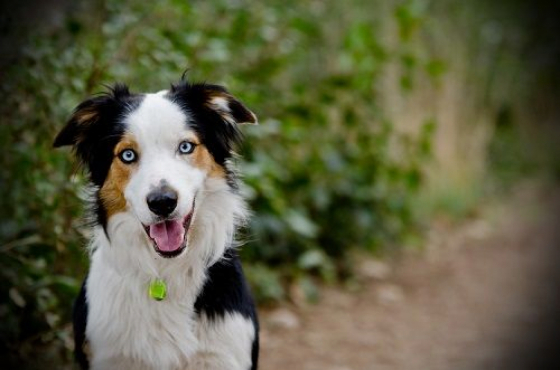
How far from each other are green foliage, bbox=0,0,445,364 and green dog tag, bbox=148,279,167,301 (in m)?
0.88

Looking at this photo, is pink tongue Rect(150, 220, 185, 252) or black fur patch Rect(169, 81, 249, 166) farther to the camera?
black fur patch Rect(169, 81, 249, 166)

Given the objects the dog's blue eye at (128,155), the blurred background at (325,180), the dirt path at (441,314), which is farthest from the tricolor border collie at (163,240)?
the dirt path at (441,314)

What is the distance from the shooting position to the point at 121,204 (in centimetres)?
279

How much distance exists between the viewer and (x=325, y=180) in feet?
19.4

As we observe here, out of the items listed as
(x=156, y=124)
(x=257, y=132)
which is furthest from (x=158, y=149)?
(x=257, y=132)

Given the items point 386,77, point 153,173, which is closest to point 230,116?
point 153,173

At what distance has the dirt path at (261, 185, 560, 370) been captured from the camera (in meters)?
4.53

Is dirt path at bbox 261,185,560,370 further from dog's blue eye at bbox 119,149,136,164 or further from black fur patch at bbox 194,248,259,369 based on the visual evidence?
dog's blue eye at bbox 119,149,136,164

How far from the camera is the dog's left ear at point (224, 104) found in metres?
2.94

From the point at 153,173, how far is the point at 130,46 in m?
1.90

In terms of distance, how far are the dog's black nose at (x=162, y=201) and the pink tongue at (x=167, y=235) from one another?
0.10 meters

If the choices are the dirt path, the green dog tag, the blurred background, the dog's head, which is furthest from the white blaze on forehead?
the dirt path

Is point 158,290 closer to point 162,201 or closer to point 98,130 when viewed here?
point 162,201

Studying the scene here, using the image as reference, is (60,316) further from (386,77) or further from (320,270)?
(386,77)
